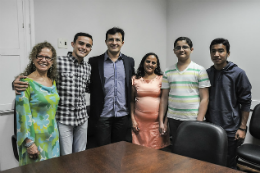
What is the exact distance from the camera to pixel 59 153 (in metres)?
1.73

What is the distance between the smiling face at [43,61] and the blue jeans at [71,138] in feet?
1.61

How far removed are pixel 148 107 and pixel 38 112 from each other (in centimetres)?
113

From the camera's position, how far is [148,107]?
228cm

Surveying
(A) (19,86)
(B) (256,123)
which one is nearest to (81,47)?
(A) (19,86)

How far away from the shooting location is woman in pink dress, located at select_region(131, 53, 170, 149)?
2279 mm

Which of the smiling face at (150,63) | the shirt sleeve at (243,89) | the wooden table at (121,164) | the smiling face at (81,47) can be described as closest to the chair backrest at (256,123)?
the shirt sleeve at (243,89)

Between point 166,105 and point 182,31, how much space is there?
1.75m

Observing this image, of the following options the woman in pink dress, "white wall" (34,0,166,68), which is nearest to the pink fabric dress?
the woman in pink dress

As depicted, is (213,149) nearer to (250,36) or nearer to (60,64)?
(60,64)

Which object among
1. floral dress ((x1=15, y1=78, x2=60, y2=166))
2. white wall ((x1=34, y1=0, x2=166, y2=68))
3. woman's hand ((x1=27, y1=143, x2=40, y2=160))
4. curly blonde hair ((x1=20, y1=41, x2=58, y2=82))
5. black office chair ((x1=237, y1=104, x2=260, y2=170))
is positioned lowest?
black office chair ((x1=237, y1=104, x2=260, y2=170))

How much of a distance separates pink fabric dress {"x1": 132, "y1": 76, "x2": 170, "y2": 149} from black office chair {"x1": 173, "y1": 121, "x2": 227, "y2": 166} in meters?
0.73

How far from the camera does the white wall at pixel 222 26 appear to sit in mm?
2729

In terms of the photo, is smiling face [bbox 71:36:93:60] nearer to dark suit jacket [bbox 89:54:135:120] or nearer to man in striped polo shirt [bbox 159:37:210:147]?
dark suit jacket [bbox 89:54:135:120]

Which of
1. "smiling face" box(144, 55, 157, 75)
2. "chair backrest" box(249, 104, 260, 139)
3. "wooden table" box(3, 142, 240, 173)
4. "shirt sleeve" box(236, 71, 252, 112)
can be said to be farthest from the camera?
"chair backrest" box(249, 104, 260, 139)
